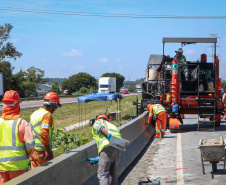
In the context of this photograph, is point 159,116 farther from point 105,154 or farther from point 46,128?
point 46,128

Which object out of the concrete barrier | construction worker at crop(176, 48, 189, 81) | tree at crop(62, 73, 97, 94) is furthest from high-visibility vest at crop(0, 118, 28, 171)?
tree at crop(62, 73, 97, 94)

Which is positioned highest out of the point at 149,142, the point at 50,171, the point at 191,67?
the point at 191,67

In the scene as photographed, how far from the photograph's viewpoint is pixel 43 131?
242 inches

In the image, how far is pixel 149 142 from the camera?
15273 mm

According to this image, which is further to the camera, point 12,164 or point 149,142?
point 149,142

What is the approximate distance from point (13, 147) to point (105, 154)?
194 cm

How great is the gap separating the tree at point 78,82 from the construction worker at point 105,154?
12405cm

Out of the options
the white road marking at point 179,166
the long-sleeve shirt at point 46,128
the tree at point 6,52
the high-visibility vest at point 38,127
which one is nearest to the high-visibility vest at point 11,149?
the long-sleeve shirt at point 46,128

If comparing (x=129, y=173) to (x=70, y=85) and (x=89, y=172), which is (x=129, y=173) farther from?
(x=70, y=85)

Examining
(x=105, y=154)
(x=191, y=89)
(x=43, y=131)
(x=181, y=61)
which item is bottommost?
(x=105, y=154)

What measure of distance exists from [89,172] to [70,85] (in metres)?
127

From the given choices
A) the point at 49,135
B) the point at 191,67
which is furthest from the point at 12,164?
the point at 191,67

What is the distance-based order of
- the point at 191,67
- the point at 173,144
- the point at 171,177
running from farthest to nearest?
1. the point at 191,67
2. the point at 173,144
3. the point at 171,177

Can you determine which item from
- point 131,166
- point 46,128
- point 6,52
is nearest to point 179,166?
point 131,166
